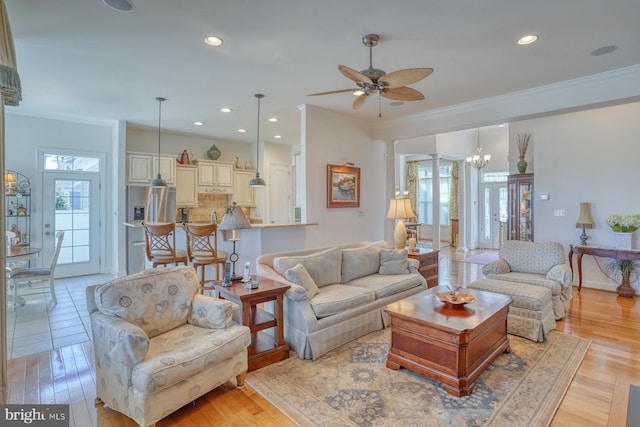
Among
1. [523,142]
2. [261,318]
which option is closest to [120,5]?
[261,318]

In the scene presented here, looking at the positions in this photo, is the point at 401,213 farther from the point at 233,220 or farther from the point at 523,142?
the point at 523,142

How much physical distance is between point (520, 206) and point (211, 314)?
696 centimetres

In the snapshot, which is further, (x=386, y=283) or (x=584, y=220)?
(x=584, y=220)

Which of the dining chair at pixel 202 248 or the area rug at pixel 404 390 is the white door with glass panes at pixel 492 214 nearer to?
the area rug at pixel 404 390

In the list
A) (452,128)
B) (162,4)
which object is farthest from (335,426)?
(452,128)

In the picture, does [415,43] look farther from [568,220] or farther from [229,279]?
[568,220]

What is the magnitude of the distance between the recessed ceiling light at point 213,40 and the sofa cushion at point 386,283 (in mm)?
2849

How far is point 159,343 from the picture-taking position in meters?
2.27

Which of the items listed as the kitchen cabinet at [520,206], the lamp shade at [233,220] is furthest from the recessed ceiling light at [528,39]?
the kitchen cabinet at [520,206]

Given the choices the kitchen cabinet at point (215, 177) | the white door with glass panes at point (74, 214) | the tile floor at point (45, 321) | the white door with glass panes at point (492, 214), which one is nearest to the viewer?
the tile floor at point (45, 321)

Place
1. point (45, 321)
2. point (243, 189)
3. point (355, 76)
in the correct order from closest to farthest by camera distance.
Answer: point (355, 76)
point (45, 321)
point (243, 189)

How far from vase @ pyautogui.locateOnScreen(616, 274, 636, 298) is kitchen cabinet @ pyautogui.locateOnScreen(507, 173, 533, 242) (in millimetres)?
2099

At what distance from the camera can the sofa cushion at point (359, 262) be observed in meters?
3.99

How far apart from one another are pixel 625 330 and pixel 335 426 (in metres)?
3.51
